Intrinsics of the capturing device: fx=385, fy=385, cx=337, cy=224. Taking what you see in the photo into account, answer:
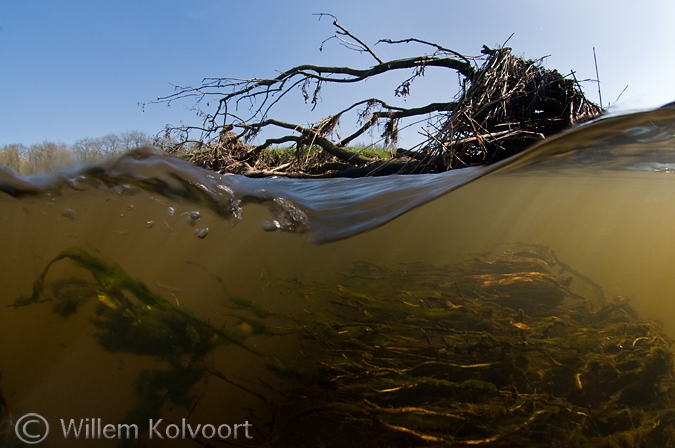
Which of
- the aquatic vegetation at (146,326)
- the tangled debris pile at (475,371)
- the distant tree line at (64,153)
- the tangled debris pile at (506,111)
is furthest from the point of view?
the tangled debris pile at (506,111)

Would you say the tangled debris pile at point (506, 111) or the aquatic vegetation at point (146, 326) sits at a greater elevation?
the tangled debris pile at point (506, 111)

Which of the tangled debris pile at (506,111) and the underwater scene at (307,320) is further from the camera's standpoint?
the tangled debris pile at (506,111)

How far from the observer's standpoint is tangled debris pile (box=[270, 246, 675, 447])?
240cm

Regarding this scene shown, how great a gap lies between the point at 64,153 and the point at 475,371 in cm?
377

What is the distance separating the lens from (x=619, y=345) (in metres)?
3.27

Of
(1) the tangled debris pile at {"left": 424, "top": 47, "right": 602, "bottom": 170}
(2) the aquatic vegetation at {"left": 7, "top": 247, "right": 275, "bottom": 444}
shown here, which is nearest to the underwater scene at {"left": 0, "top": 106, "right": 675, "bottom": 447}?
(2) the aquatic vegetation at {"left": 7, "top": 247, "right": 275, "bottom": 444}

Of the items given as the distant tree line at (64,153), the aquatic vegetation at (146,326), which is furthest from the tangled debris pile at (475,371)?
the distant tree line at (64,153)

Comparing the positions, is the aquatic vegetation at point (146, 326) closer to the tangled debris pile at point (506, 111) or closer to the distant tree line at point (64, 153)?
the distant tree line at point (64, 153)

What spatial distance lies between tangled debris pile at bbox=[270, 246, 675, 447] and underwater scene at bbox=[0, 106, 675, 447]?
13 millimetres

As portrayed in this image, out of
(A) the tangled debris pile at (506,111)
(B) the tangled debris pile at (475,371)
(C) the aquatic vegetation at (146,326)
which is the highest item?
(A) the tangled debris pile at (506,111)

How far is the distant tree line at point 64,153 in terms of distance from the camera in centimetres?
333

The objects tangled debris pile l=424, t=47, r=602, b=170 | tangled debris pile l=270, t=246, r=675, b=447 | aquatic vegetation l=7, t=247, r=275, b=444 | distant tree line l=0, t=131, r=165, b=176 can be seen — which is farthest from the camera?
tangled debris pile l=424, t=47, r=602, b=170

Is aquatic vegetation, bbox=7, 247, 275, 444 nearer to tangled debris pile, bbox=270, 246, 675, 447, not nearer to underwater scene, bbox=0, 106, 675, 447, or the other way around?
underwater scene, bbox=0, 106, 675, 447

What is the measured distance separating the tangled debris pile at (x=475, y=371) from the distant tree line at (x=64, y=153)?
2.06 m
